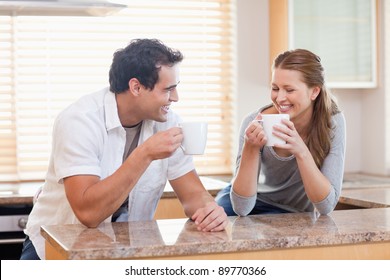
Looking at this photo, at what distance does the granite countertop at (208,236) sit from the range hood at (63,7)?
41.8 inches

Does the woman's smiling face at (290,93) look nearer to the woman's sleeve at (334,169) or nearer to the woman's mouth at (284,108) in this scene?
the woman's mouth at (284,108)

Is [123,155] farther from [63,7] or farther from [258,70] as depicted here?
[258,70]

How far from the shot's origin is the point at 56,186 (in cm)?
240

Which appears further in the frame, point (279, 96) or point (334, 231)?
point (279, 96)

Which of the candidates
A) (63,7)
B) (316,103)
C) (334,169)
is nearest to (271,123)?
(334,169)

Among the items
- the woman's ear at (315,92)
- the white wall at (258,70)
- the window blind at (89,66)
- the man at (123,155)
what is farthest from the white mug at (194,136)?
the white wall at (258,70)

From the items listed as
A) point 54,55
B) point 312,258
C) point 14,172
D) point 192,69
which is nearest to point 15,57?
point 54,55

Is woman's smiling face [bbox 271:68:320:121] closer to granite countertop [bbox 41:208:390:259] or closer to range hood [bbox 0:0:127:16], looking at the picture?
granite countertop [bbox 41:208:390:259]

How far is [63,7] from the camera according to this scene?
293cm

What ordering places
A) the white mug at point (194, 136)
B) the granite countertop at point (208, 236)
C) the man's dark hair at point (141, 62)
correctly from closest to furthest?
1. the granite countertop at point (208, 236)
2. the white mug at point (194, 136)
3. the man's dark hair at point (141, 62)

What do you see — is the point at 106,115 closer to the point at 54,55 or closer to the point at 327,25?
the point at 54,55

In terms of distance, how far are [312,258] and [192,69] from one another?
232 centimetres

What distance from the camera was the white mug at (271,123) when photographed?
225 cm

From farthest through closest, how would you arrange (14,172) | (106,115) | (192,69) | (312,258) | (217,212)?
(192,69) < (14,172) < (106,115) < (217,212) < (312,258)
